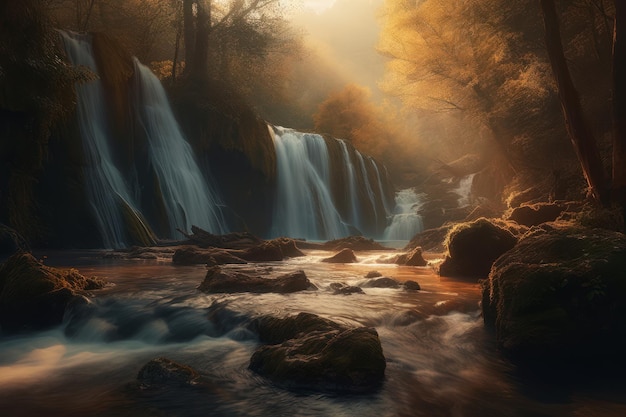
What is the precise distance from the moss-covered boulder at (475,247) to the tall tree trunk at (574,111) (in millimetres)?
1889

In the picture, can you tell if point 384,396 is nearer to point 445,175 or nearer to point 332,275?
point 332,275

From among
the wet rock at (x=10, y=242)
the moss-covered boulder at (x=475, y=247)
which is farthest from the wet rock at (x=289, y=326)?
the wet rock at (x=10, y=242)

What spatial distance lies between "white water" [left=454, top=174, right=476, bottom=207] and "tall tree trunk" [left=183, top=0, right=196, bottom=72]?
796 inches

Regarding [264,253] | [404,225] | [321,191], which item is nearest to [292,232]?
[321,191]

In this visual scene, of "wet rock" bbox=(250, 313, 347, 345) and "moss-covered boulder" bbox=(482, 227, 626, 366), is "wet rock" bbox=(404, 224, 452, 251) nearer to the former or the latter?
"moss-covered boulder" bbox=(482, 227, 626, 366)

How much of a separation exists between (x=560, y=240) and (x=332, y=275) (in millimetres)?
5811

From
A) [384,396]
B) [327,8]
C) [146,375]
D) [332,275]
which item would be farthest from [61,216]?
[327,8]

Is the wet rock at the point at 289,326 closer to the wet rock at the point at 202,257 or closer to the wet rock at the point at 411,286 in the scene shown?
the wet rock at the point at 411,286

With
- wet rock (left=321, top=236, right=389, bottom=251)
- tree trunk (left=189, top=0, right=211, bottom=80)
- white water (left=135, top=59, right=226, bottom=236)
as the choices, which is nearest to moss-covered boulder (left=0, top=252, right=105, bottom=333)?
white water (left=135, top=59, right=226, bottom=236)

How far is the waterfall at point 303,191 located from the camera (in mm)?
27266

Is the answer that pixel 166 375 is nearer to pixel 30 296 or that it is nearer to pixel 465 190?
pixel 30 296

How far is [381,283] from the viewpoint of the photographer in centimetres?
941

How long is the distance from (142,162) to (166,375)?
16107mm

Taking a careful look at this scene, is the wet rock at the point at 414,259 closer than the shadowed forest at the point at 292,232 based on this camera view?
No
